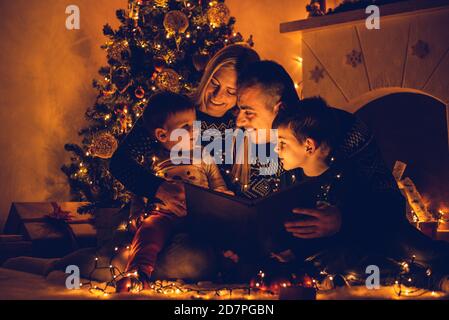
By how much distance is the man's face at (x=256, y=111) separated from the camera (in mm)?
2398

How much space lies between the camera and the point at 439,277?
2117mm

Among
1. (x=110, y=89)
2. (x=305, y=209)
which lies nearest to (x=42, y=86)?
(x=110, y=89)

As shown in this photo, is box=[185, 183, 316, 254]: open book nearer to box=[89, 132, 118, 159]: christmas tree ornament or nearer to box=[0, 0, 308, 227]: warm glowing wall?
box=[89, 132, 118, 159]: christmas tree ornament

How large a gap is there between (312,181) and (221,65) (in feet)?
2.33

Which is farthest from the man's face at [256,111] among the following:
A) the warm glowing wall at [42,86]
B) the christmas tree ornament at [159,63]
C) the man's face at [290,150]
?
the warm glowing wall at [42,86]

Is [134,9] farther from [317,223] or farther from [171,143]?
[317,223]

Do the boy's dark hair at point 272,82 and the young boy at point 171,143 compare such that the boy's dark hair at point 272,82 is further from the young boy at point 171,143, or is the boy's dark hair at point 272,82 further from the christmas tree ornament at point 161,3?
the christmas tree ornament at point 161,3

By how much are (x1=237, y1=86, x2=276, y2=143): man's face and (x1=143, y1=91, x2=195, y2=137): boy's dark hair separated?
23cm

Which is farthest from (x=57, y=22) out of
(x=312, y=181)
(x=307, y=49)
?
(x=312, y=181)

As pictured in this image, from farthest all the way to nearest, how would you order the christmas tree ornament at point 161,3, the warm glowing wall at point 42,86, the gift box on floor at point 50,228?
the warm glowing wall at point 42,86 → the gift box on floor at point 50,228 → the christmas tree ornament at point 161,3

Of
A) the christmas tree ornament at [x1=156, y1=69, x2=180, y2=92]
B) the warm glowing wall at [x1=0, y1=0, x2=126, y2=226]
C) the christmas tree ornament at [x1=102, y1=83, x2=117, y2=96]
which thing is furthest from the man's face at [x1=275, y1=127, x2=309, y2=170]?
the warm glowing wall at [x1=0, y1=0, x2=126, y2=226]
